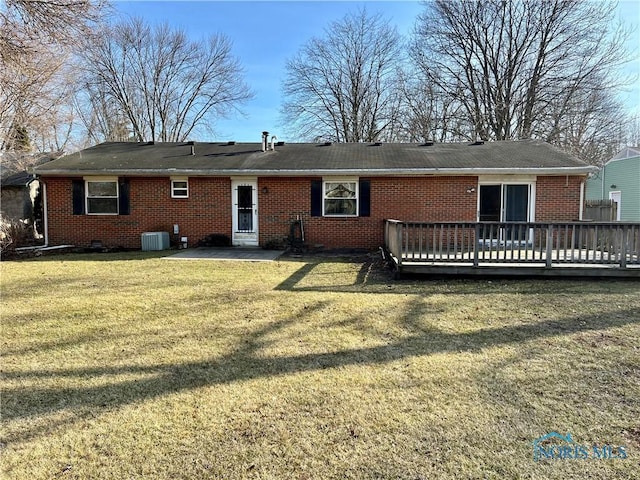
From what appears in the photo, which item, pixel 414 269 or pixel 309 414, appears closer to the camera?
pixel 309 414

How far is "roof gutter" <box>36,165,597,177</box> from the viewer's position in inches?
429

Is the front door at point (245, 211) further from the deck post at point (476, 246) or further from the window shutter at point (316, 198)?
the deck post at point (476, 246)

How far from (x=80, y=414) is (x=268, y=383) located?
1.40 metres

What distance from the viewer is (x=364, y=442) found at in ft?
8.30

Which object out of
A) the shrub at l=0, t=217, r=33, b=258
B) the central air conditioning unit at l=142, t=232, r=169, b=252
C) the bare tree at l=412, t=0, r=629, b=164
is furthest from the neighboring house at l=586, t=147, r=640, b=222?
the shrub at l=0, t=217, r=33, b=258

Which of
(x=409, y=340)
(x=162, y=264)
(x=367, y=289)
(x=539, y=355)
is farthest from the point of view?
(x=162, y=264)

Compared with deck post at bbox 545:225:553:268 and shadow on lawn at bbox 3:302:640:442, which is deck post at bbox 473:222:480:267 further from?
shadow on lawn at bbox 3:302:640:442

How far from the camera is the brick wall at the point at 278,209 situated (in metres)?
11.7

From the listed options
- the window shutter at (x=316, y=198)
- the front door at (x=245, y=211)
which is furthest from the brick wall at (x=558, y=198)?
the front door at (x=245, y=211)

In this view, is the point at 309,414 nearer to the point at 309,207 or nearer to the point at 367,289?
the point at 367,289

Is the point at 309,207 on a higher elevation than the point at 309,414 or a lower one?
higher

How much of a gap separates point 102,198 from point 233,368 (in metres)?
11.1

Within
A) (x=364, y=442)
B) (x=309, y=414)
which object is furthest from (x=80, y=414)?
(x=364, y=442)

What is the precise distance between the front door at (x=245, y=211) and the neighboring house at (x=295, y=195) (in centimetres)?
3
